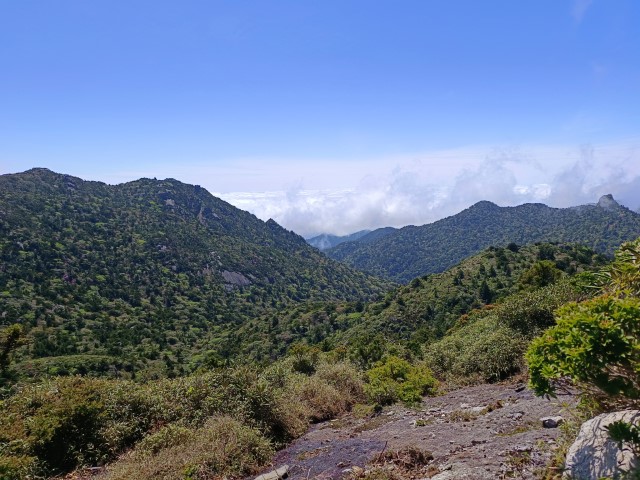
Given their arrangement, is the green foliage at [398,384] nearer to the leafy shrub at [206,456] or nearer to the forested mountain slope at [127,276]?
the leafy shrub at [206,456]

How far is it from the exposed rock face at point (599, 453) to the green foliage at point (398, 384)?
9204 mm

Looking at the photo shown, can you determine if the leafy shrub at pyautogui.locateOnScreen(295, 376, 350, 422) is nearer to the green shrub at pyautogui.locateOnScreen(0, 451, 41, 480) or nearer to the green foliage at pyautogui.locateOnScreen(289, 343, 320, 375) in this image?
the green foliage at pyautogui.locateOnScreen(289, 343, 320, 375)

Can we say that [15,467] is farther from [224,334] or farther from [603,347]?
[224,334]

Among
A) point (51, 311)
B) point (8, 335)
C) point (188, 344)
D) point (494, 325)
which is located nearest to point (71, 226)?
point (51, 311)

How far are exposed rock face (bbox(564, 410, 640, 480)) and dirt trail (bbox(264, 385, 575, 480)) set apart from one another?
2.94 ft

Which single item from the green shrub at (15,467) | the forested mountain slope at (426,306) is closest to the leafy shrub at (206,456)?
the green shrub at (15,467)

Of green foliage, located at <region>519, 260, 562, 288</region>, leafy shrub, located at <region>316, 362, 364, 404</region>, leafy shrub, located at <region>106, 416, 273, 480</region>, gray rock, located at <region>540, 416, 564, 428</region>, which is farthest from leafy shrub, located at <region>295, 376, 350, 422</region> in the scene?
green foliage, located at <region>519, 260, 562, 288</region>

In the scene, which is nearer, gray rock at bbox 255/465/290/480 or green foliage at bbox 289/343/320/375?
gray rock at bbox 255/465/290/480

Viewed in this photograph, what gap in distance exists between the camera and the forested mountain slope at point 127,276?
90250mm

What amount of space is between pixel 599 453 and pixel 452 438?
472 centimetres

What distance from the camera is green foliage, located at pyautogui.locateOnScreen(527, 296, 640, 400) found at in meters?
5.11

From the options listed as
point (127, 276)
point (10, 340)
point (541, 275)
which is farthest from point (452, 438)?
point (127, 276)

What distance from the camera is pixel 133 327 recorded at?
329ft

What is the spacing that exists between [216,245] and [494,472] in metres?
170
